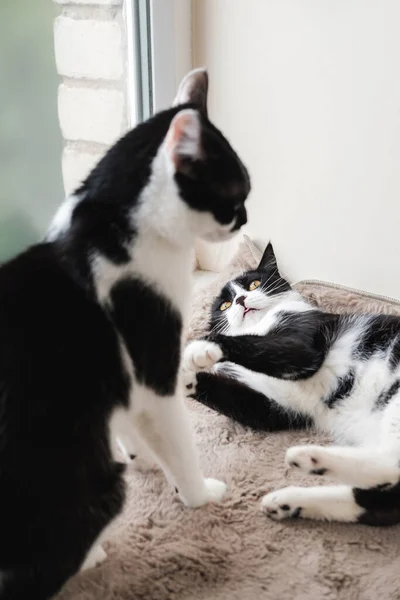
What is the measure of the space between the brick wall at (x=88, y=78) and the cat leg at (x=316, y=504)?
1.07 m

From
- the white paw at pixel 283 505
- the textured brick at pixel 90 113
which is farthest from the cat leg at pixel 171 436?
the textured brick at pixel 90 113

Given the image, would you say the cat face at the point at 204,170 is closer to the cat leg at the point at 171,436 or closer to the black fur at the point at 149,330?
the black fur at the point at 149,330

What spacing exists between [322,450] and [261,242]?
0.95 meters

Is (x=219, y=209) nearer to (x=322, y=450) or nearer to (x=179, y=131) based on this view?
(x=179, y=131)

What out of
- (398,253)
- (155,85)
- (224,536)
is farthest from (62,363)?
(155,85)

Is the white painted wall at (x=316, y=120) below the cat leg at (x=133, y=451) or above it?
above

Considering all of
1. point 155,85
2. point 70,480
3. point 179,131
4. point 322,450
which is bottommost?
point 322,450

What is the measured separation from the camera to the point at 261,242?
6.80ft

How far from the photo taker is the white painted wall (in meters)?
1.70

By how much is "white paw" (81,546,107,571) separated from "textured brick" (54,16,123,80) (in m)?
1.34

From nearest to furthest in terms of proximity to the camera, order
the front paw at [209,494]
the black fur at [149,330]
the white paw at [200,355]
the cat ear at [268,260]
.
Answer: the black fur at [149,330] → the front paw at [209,494] → the white paw at [200,355] → the cat ear at [268,260]

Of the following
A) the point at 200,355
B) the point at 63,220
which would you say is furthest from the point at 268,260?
the point at 63,220

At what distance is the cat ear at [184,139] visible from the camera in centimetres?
91

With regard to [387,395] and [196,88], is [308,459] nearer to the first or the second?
[387,395]
